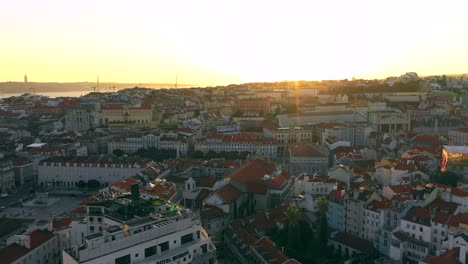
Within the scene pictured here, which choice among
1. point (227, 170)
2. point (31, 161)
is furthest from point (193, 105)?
point (227, 170)

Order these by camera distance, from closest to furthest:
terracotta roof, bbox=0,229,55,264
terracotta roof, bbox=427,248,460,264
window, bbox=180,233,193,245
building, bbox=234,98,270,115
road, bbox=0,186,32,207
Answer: window, bbox=180,233,193,245
terracotta roof, bbox=427,248,460,264
terracotta roof, bbox=0,229,55,264
road, bbox=0,186,32,207
building, bbox=234,98,270,115

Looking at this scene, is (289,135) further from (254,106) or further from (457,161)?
(254,106)

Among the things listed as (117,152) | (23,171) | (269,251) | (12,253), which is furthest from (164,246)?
(117,152)

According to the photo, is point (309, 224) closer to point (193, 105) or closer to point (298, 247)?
point (298, 247)

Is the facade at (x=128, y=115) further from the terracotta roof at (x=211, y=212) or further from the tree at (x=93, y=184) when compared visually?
the terracotta roof at (x=211, y=212)

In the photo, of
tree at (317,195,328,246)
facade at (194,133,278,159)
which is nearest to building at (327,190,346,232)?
tree at (317,195,328,246)

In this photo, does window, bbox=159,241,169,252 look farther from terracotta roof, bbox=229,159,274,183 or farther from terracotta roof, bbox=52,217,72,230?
terracotta roof, bbox=229,159,274,183

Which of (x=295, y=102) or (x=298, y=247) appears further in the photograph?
(x=295, y=102)

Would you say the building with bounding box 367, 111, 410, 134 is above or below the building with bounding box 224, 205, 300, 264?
above
